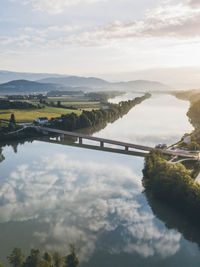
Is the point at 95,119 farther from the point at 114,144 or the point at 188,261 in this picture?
the point at 188,261

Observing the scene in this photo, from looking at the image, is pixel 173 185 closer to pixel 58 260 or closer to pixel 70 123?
pixel 58 260

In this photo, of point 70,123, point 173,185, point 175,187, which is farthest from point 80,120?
point 175,187

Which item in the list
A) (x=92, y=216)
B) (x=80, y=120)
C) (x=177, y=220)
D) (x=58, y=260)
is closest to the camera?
(x=58, y=260)

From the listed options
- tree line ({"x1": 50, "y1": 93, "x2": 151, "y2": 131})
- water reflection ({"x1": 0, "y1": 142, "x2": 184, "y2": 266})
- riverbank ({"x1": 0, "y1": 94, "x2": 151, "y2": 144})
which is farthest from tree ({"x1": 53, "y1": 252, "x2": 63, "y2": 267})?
tree line ({"x1": 50, "y1": 93, "x2": 151, "y2": 131})

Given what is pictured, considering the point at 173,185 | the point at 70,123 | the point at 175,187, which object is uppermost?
the point at 70,123

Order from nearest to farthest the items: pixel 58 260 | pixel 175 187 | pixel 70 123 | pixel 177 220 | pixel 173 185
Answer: pixel 58 260 → pixel 177 220 → pixel 175 187 → pixel 173 185 → pixel 70 123

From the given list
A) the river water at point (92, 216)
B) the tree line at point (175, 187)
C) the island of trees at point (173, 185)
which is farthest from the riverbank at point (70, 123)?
the tree line at point (175, 187)
